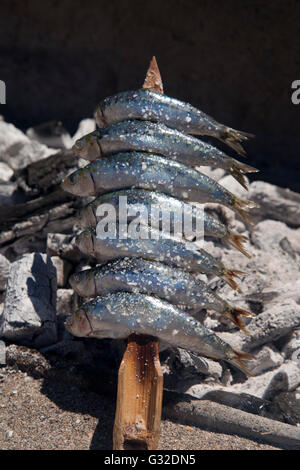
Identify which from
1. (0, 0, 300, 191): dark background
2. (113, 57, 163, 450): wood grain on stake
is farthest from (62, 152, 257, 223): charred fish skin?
(0, 0, 300, 191): dark background

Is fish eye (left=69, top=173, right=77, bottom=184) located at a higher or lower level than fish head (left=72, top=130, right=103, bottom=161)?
lower

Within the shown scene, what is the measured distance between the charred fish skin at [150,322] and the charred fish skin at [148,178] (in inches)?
30.4

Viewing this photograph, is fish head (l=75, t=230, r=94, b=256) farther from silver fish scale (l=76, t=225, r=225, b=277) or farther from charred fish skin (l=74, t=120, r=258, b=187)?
charred fish skin (l=74, t=120, r=258, b=187)

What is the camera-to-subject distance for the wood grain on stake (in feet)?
9.45

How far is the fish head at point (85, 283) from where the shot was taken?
339cm

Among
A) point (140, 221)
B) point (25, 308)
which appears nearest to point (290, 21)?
point (140, 221)

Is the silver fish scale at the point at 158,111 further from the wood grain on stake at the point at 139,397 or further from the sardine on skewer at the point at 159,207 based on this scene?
the wood grain on stake at the point at 139,397

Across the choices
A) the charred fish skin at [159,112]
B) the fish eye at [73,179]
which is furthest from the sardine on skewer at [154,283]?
the charred fish skin at [159,112]

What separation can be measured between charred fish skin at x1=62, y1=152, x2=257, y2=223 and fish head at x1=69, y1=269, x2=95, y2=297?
0.59 meters

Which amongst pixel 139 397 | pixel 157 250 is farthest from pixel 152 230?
pixel 139 397

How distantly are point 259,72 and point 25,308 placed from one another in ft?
16.1

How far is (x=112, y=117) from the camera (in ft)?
12.5

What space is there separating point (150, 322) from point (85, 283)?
54cm

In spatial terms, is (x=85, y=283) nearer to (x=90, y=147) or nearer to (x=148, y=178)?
(x=148, y=178)
